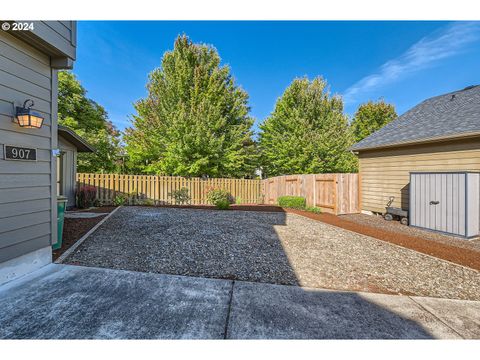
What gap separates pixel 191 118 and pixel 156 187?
4.72 meters

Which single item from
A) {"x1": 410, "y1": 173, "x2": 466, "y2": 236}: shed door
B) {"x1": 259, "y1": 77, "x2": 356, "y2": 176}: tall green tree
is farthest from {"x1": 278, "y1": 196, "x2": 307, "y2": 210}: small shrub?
{"x1": 259, "y1": 77, "x2": 356, "y2": 176}: tall green tree

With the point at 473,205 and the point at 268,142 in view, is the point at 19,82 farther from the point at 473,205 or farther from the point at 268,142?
the point at 268,142

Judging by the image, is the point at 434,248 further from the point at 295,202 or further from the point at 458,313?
the point at 295,202

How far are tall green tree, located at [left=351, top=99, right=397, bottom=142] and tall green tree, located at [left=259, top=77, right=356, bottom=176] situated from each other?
8078 mm

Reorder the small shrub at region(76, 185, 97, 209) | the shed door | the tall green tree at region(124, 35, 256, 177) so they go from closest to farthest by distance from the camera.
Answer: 1. the shed door
2. the small shrub at region(76, 185, 97, 209)
3. the tall green tree at region(124, 35, 256, 177)

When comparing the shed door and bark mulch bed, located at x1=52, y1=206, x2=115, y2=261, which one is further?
the shed door

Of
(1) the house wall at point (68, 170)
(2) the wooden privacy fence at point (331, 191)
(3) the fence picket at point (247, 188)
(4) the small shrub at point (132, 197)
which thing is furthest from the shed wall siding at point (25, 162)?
(2) the wooden privacy fence at point (331, 191)

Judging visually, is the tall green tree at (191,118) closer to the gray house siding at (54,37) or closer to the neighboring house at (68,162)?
the neighboring house at (68,162)

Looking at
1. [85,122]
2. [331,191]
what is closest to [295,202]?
[331,191]

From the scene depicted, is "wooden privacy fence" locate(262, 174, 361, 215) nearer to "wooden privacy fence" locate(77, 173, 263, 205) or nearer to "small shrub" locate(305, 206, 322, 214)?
"small shrub" locate(305, 206, 322, 214)

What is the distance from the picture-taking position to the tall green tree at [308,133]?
1603 cm

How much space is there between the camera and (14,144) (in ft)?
9.00

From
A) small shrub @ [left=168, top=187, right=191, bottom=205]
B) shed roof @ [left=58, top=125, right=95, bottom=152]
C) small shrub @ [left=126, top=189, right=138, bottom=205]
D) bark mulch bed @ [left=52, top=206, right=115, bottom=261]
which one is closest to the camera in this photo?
bark mulch bed @ [left=52, top=206, right=115, bottom=261]

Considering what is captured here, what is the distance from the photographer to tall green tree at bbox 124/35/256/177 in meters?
12.9
